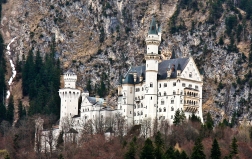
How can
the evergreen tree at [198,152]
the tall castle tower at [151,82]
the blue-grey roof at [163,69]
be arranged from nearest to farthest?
the evergreen tree at [198,152], the tall castle tower at [151,82], the blue-grey roof at [163,69]

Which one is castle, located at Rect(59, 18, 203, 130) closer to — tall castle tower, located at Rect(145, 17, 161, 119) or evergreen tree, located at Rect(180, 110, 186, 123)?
tall castle tower, located at Rect(145, 17, 161, 119)

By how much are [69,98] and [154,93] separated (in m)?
21.0

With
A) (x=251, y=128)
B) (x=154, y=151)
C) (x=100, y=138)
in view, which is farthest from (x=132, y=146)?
(x=251, y=128)

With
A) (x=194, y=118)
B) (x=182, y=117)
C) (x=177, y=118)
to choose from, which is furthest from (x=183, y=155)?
(x=194, y=118)

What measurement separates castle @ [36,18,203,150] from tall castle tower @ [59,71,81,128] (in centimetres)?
405

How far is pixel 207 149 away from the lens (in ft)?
500

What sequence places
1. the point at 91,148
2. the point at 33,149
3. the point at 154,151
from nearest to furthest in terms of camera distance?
1. the point at 154,151
2. the point at 91,148
3. the point at 33,149

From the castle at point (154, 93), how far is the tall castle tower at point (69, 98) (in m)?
4.05

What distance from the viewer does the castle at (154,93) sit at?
555 ft

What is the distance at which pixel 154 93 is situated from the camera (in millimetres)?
171000

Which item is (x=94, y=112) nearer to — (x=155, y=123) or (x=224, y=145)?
(x=155, y=123)

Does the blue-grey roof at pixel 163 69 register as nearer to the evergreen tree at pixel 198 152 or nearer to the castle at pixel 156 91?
the castle at pixel 156 91

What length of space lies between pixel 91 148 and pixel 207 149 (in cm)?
2074

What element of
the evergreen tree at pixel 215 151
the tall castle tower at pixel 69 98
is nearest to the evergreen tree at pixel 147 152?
the evergreen tree at pixel 215 151
